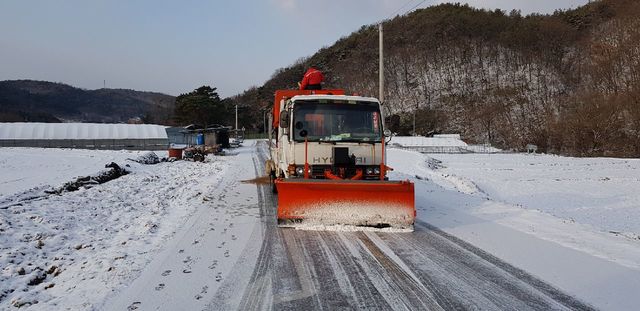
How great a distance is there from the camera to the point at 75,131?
55.6 metres

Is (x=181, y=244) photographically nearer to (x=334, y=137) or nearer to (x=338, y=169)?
(x=338, y=169)

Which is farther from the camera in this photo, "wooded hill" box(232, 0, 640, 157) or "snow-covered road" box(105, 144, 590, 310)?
"wooded hill" box(232, 0, 640, 157)

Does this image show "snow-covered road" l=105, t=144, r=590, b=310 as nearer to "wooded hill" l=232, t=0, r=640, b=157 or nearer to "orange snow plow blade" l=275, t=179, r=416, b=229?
"orange snow plow blade" l=275, t=179, r=416, b=229

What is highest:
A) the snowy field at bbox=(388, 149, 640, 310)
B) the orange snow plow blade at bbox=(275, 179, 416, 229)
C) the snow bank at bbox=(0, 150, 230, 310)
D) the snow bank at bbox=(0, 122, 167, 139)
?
the snow bank at bbox=(0, 122, 167, 139)

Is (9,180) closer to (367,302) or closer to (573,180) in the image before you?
(367,302)

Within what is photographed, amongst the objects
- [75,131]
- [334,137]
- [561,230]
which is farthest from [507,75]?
[334,137]

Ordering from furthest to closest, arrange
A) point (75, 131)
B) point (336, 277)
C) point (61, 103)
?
point (61, 103)
point (75, 131)
point (336, 277)

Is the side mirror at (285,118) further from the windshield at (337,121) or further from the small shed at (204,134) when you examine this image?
the small shed at (204,134)

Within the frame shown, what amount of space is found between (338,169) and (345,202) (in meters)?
1.17

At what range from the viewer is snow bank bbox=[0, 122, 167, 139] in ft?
175

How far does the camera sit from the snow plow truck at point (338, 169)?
7.57m

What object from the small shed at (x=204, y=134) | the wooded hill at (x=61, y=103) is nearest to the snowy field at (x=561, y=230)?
the small shed at (x=204, y=134)

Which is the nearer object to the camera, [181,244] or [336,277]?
[336,277]

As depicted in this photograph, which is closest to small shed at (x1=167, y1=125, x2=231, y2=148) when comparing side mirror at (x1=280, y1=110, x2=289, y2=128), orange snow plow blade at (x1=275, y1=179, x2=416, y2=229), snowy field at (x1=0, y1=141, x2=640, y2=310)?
snowy field at (x1=0, y1=141, x2=640, y2=310)
